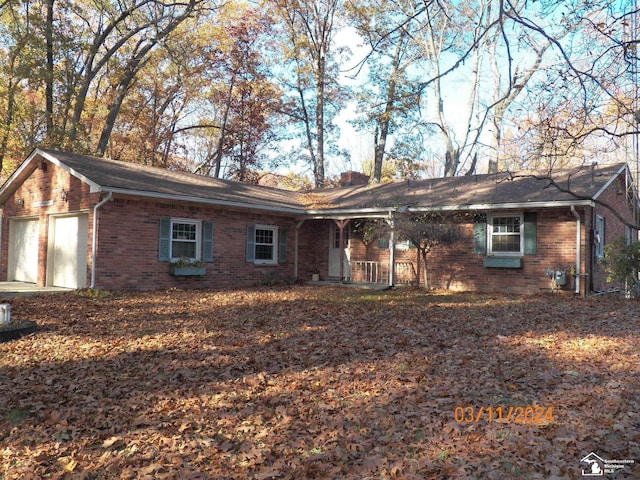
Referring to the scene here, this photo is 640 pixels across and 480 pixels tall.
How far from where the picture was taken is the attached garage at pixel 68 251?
13.3 m

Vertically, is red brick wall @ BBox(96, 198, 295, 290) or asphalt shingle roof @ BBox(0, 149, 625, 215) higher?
asphalt shingle roof @ BBox(0, 149, 625, 215)

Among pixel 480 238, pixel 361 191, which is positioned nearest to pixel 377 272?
pixel 480 238

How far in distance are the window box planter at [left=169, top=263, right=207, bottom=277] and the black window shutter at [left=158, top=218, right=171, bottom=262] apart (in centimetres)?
32

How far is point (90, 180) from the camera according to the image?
12.2 meters

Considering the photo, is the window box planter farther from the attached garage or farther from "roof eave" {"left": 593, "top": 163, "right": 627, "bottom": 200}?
"roof eave" {"left": 593, "top": 163, "right": 627, "bottom": 200}

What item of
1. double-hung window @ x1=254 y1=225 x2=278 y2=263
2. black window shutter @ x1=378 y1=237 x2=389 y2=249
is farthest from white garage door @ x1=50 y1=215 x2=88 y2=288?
black window shutter @ x1=378 y1=237 x2=389 y2=249

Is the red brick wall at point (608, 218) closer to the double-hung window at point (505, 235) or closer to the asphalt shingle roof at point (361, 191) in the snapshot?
the asphalt shingle roof at point (361, 191)

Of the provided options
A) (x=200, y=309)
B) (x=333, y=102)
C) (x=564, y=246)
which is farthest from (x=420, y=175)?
(x=200, y=309)

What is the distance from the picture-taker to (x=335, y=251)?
17469 mm

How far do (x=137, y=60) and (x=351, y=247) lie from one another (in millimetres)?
13894

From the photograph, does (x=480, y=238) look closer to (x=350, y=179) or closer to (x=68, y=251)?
(x=350, y=179)

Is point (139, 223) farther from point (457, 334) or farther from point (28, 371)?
point (457, 334)

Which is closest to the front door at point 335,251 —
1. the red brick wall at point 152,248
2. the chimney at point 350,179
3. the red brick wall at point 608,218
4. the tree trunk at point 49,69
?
the red brick wall at point 152,248
